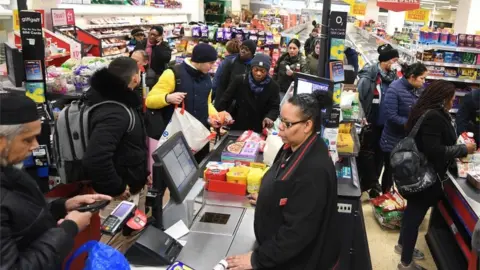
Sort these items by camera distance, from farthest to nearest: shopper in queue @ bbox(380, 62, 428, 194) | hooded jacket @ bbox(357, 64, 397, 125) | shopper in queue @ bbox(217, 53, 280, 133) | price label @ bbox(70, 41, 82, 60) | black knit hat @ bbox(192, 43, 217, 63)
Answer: price label @ bbox(70, 41, 82, 60) → hooded jacket @ bbox(357, 64, 397, 125) → shopper in queue @ bbox(380, 62, 428, 194) → shopper in queue @ bbox(217, 53, 280, 133) → black knit hat @ bbox(192, 43, 217, 63)

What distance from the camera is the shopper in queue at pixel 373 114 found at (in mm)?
5188

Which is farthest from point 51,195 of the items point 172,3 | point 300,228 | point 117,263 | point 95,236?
point 172,3

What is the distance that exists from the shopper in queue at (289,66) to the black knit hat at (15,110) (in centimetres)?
498

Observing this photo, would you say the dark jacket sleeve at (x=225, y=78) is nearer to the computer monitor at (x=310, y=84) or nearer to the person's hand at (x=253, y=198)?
the computer monitor at (x=310, y=84)

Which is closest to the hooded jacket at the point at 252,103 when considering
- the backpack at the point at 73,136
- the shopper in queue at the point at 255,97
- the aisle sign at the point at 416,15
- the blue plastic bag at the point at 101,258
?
the shopper in queue at the point at 255,97

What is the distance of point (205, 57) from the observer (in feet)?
12.8

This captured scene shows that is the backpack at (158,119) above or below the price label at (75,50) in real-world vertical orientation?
below

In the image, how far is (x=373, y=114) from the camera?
530 centimetres

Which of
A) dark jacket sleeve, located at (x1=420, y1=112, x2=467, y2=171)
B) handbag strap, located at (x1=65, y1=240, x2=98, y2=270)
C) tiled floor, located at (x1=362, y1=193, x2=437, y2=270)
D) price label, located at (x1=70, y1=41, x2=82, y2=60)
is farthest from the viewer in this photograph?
price label, located at (x1=70, y1=41, x2=82, y2=60)

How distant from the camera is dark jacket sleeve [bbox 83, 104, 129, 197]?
2643mm

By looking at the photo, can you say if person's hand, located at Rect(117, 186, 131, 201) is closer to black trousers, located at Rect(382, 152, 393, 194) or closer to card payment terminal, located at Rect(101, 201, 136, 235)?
card payment terminal, located at Rect(101, 201, 136, 235)

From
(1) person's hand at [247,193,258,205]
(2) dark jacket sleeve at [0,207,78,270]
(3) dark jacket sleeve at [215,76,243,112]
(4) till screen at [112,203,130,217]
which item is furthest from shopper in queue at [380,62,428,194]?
(2) dark jacket sleeve at [0,207,78,270]

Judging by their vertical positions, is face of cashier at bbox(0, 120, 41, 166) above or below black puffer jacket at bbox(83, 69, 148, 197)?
above

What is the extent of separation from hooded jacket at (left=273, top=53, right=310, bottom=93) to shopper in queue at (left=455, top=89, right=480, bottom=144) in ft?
7.51
